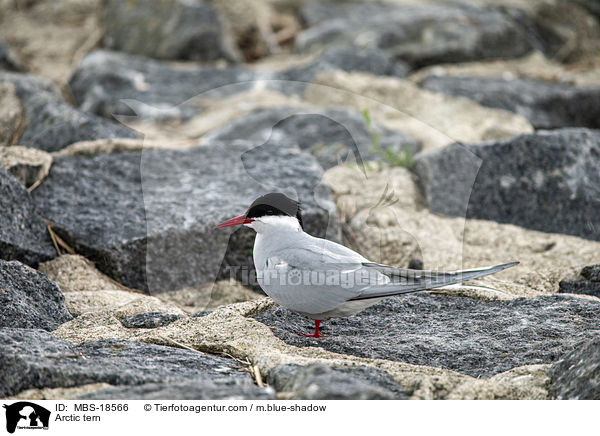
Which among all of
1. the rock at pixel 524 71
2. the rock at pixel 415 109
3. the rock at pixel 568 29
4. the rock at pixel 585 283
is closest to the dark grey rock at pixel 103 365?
the rock at pixel 585 283

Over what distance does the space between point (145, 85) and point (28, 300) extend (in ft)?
10.5

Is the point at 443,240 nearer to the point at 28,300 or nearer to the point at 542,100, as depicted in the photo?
the point at 28,300

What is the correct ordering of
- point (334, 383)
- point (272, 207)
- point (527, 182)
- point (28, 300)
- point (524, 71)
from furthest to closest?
point (524, 71) < point (527, 182) < point (272, 207) < point (28, 300) < point (334, 383)

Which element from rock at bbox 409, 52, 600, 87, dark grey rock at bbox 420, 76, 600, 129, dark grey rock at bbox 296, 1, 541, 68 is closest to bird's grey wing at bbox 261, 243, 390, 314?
dark grey rock at bbox 420, 76, 600, 129

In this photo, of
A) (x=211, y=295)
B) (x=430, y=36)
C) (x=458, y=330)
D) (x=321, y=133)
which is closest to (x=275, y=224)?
(x=211, y=295)

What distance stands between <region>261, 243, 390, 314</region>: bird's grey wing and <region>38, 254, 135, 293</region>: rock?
0.95 meters

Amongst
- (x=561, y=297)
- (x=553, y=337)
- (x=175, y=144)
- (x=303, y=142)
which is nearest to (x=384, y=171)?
(x=303, y=142)

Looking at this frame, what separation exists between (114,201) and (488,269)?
1.96 m

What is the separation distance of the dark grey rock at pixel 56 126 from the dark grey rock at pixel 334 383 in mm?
2435

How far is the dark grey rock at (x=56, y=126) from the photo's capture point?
3867 mm

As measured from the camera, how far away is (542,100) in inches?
197

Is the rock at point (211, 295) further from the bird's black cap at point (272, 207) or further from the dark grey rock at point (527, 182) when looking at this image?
the dark grey rock at point (527, 182)

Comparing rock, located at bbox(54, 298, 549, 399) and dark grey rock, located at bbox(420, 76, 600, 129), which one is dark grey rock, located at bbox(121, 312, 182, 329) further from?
dark grey rock, located at bbox(420, 76, 600, 129)

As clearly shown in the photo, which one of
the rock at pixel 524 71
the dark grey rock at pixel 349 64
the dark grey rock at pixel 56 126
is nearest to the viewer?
the dark grey rock at pixel 56 126
